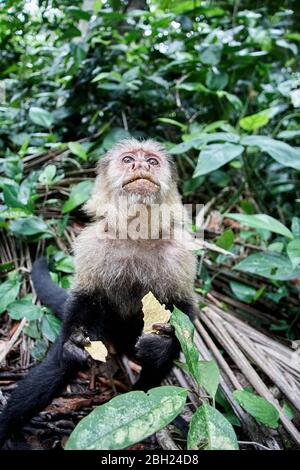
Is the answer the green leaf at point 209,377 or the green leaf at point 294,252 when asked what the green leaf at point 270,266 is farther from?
the green leaf at point 209,377

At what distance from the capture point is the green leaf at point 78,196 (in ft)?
10.3

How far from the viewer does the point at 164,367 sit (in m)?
2.16

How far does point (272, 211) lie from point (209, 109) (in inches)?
52.3

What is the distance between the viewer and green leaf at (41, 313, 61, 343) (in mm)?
2475

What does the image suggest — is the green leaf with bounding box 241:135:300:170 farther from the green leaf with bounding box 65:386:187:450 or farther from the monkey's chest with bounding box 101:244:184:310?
the green leaf with bounding box 65:386:187:450

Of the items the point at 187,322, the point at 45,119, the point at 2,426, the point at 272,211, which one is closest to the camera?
the point at 187,322

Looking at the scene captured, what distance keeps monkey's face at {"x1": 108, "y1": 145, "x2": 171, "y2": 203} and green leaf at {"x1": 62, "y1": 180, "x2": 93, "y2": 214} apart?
0.68 meters

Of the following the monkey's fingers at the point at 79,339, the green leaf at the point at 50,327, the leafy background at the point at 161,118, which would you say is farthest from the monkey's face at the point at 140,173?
the green leaf at the point at 50,327

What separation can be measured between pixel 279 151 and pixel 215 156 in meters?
0.46

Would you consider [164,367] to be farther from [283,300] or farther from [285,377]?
[283,300]

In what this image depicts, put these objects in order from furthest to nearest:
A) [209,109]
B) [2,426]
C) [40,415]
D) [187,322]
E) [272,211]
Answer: [209,109] → [272,211] → [40,415] → [2,426] → [187,322]

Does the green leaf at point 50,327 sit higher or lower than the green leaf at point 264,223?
lower

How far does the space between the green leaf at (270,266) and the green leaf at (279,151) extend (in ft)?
2.05
